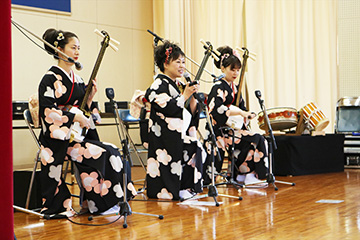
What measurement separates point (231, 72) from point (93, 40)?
318 centimetres

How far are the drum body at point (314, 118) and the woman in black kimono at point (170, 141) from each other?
1.95 meters

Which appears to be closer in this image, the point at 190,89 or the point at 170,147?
the point at 190,89

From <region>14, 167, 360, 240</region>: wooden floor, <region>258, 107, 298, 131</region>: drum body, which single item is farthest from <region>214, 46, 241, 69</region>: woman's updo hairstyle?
<region>14, 167, 360, 240</region>: wooden floor

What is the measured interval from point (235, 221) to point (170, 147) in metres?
1.03

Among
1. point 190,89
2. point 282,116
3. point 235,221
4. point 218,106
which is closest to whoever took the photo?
point 235,221

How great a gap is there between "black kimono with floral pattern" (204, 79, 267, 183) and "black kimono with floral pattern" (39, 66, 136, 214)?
4.54ft

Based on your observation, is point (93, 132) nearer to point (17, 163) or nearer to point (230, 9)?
point (17, 163)

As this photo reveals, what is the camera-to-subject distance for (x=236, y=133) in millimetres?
4738

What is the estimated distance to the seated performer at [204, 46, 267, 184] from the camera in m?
4.63

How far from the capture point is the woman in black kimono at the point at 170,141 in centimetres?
393

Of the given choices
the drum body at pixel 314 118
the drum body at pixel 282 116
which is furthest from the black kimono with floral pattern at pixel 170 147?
the drum body at pixel 314 118

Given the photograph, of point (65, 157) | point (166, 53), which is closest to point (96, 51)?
point (166, 53)

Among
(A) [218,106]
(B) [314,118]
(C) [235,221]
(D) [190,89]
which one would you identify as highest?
(D) [190,89]

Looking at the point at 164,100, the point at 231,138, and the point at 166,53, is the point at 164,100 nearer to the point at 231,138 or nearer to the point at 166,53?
the point at 166,53
